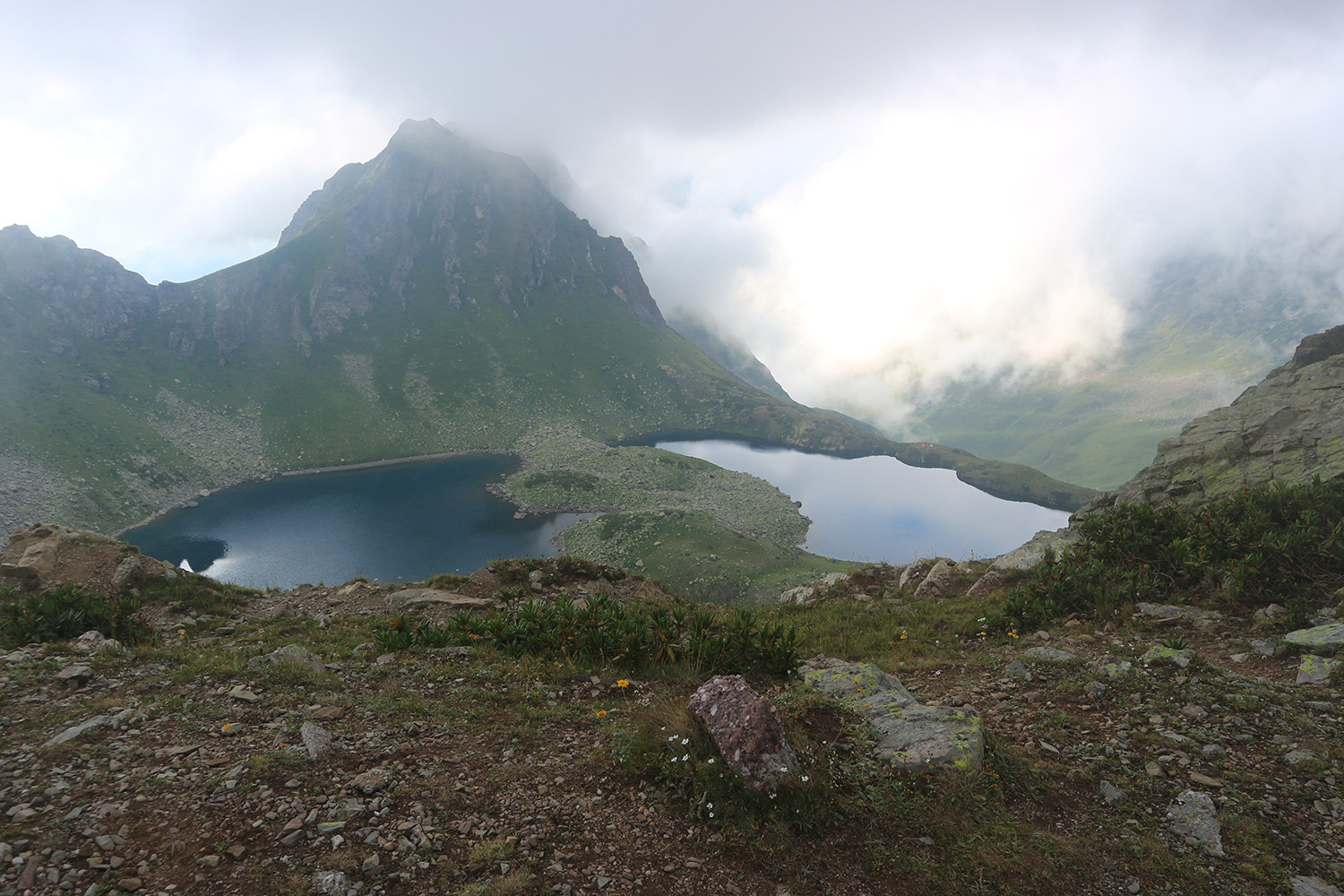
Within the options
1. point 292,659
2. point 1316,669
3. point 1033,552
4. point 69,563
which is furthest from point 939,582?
Result: point 69,563

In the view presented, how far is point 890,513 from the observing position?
141m

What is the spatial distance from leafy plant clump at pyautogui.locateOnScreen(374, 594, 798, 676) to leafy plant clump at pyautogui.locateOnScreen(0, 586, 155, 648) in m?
6.01

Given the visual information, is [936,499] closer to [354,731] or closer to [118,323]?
[354,731]

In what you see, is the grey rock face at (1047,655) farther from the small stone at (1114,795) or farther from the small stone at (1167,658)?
the small stone at (1114,795)

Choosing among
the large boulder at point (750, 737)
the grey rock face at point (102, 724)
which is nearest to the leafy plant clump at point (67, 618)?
the grey rock face at point (102, 724)

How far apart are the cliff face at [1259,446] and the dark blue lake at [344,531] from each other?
2681 inches

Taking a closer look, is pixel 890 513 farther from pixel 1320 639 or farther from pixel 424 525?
pixel 1320 639

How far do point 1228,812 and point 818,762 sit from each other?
15.0ft

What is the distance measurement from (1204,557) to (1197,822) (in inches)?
388

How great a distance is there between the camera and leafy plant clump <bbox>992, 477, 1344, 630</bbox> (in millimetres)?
11164

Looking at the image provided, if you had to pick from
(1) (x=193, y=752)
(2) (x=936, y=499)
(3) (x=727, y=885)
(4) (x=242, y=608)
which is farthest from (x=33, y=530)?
(2) (x=936, y=499)

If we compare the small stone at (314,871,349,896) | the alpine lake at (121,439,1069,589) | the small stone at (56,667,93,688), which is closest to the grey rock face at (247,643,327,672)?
the small stone at (56,667,93,688)

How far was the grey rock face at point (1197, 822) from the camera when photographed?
5.46 meters

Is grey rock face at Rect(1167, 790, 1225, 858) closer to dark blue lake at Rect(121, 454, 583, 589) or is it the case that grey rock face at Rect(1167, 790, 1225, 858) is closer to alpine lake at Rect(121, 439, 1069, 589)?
dark blue lake at Rect(121, 454, 583, 589)
